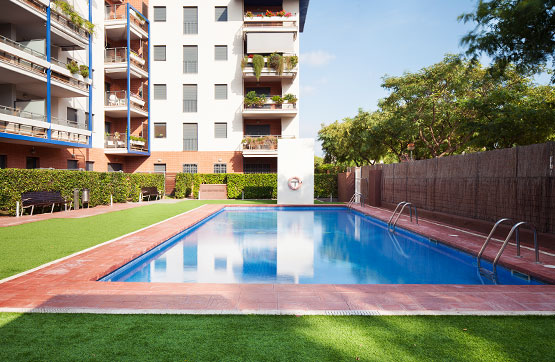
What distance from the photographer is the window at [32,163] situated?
1656 cm

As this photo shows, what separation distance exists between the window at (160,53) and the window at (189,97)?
8.88ft

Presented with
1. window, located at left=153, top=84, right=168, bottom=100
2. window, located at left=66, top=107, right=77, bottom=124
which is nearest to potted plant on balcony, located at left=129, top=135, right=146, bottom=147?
window, located at left=66, top=107, right=77, bottom=124

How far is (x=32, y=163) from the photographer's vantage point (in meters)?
16.9

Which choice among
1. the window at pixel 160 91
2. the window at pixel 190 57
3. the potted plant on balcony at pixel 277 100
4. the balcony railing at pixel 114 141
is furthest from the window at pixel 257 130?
the balcony railing at pixel 114 141

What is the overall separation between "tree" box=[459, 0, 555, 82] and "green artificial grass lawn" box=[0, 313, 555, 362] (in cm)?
523

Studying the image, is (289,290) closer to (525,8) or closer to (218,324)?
(218,324)

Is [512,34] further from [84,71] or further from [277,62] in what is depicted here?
[84,71]

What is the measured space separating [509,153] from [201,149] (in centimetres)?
2084

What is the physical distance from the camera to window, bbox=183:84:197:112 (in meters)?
25.2

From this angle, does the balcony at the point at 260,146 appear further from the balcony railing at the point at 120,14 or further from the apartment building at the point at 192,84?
the balcony railing at the point at 120,14

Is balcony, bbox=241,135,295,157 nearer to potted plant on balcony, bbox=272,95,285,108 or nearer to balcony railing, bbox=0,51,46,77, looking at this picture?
potted plant on balcony, bbox=272,95,285,108

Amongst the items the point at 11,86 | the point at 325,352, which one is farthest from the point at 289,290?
the point at 11,86

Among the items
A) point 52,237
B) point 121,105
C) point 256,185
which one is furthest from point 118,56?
point 52,237

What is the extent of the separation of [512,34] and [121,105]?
2208cm
